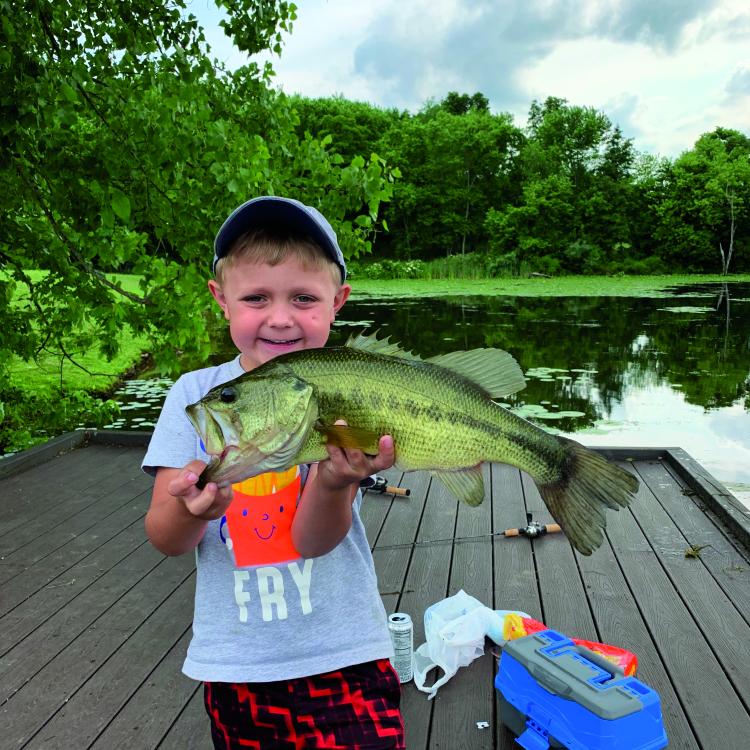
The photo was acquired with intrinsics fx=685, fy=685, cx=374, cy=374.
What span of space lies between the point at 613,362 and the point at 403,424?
41.4 feet

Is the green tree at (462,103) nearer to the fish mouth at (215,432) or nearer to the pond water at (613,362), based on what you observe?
the pond water at (613,362)

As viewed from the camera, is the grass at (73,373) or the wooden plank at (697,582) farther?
the grass at (73,373)

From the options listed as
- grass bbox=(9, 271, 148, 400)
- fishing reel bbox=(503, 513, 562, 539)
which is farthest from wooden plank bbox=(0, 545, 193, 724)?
grass bbox=(9, 271, 148, 400)

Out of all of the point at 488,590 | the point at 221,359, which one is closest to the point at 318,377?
the point at 488,590

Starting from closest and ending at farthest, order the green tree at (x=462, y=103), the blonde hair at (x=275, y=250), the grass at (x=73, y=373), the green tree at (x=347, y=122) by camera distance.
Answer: the blonde hair at (x=275, y=250) → the grass at (x=73, y=373) → the green tree at (x=347, y=122) → the green tree at (x=462, y=103)

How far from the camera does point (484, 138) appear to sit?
48.7m

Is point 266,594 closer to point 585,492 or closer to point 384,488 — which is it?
point 585,492

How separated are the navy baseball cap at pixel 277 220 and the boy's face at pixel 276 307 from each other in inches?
4.1

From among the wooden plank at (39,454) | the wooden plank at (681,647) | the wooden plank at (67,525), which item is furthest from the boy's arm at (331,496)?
the wooden plank at (39,454)

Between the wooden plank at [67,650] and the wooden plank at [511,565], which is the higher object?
the wooden plank at [67,650]

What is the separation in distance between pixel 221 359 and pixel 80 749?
10.8 meters

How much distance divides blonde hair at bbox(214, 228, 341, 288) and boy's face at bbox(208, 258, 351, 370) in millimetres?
16

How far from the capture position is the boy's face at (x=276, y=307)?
1.78m

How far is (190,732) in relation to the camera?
8.71 feet
